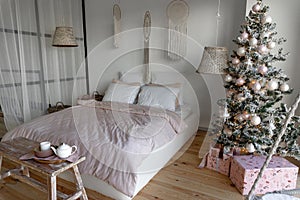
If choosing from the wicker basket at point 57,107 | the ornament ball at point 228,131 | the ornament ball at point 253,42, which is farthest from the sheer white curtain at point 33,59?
the ornament ball at point 253,42

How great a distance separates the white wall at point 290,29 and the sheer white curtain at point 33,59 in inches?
128

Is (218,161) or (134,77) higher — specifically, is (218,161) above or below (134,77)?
below

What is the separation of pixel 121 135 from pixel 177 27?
2249 mm

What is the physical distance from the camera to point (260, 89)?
7.45ft

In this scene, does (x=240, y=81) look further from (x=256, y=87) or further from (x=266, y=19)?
(x=266, y=19)

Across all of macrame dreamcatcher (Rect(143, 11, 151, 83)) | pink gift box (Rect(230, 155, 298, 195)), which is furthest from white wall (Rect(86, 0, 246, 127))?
pink gift box (Rect(230, 155, 298, 195))

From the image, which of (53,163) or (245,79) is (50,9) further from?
(245,79)

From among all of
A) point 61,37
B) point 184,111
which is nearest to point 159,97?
point 184,111

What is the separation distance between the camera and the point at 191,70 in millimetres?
3676

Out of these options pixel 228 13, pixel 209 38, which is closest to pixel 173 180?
pixel 209 38

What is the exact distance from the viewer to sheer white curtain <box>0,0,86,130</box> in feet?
10.4

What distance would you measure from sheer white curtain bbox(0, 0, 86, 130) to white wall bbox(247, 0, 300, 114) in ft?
10.7

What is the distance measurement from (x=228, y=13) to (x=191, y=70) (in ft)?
3.29

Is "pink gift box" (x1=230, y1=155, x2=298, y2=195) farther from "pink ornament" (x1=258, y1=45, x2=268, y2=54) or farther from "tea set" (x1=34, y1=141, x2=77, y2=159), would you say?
"tea set" (x1=34, y1=141, x2=77, y2=159)
